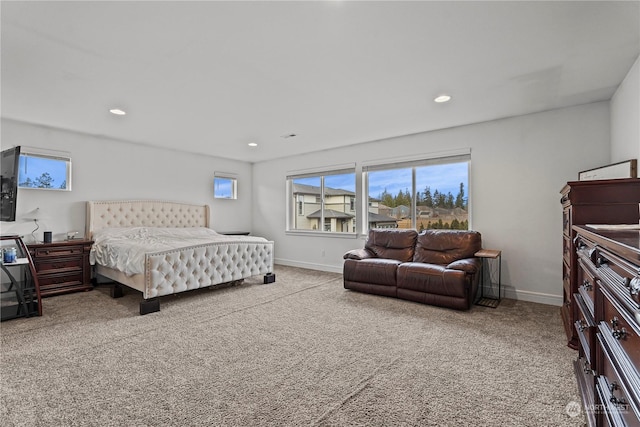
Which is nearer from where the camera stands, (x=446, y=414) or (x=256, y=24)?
(x=446, y=414)

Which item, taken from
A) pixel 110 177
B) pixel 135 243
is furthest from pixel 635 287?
pixel 110 177

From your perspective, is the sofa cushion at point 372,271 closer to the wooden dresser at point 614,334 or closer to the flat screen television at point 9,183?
the wooden dresser at point 614,334

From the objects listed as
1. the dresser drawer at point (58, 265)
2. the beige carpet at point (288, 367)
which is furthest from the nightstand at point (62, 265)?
the beige carpet at point (288, 367)

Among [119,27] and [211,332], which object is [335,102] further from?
[211,332]

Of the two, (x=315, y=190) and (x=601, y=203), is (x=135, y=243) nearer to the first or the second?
(x=315, y=190)

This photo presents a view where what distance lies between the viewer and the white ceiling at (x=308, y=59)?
1.98 m

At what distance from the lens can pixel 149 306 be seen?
137 inches

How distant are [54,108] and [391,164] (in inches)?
188

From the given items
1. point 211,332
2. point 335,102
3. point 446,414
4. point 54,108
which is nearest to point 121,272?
point 211,332

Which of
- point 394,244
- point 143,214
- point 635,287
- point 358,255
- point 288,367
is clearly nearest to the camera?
point 635,287

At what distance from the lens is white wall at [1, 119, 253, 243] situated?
443cm

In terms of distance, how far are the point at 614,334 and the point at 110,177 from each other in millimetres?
6317

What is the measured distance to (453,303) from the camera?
11.5 feet

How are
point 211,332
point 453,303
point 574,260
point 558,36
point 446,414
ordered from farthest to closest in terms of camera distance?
point 453,303 < point 211,332 < point 574,260 < point 558,36 < point 446,414
